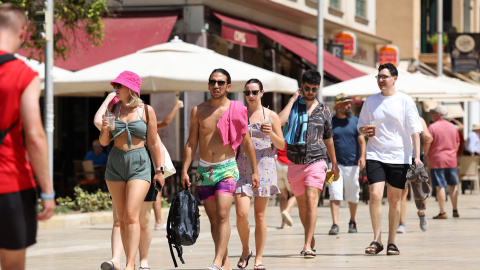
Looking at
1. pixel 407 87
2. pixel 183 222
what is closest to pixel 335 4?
pixel 407 87

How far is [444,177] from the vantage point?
61.5 ft

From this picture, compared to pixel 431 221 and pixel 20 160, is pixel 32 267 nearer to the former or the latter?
pixel 20 160

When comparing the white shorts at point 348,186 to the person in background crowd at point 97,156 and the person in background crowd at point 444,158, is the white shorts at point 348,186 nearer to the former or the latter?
the person in background crowd at point 444,158

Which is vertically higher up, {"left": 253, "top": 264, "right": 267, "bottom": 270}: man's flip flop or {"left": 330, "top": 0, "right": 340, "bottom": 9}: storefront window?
{"left": 330, "top": 0, "right": 340, "bottom": 9}: storefront window

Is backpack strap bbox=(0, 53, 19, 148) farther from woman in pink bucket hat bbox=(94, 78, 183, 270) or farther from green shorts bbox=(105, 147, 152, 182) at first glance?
woman in pink bucket hat bbox=(94, 78, 183, 270)

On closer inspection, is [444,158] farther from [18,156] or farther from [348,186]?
[18,156]

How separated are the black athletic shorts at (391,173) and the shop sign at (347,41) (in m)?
23.4

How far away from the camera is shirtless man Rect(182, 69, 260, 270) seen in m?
9.41

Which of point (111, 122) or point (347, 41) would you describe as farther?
point (347, 41)

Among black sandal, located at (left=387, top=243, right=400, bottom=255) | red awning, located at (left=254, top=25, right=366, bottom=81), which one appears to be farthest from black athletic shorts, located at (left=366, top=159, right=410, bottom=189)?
red awning, located at (left=254, top=25, right=366, bottom=81)

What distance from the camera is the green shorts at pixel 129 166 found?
902 cm

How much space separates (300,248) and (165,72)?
6136 mm

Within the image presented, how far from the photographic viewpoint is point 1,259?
18.4 ft

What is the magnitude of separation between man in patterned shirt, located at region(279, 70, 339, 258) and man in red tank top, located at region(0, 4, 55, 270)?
585 cm
